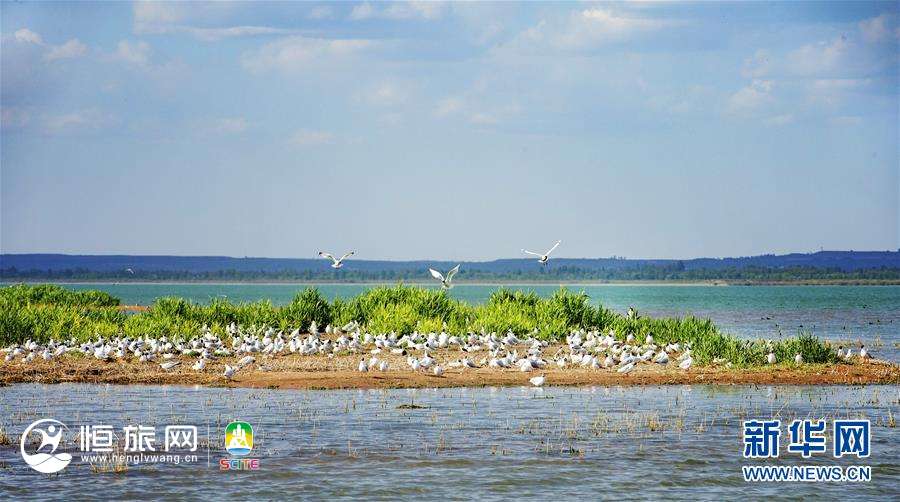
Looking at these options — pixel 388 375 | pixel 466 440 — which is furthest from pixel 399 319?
pixel 466 440

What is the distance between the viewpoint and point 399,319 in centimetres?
3806

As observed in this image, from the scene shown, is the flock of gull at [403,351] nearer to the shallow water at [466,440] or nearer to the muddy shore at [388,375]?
the muddy shore at [388,375]

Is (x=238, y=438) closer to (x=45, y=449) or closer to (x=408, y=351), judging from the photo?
(x=45, y=449)

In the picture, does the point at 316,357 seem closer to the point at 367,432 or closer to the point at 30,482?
the point at 367,432

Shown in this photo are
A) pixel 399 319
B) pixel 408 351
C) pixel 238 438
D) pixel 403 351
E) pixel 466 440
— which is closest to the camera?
pixel 238 438

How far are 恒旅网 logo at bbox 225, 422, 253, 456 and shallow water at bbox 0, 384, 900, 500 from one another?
184 mm

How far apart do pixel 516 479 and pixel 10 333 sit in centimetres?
2273

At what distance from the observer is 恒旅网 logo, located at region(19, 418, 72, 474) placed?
→ 18641 millimetres

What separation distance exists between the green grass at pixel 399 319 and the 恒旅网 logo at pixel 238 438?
15.9 m

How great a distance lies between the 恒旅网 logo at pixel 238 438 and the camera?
1992 centimetres

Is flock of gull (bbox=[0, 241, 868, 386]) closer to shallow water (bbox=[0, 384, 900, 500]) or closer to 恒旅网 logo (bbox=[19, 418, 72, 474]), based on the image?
shallow water (bbox=[0, 384, 900, 500])

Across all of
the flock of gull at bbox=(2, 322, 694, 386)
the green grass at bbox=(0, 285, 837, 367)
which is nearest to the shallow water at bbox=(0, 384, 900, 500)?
the flock of gull at bbox=(2, 322, 694, 386)

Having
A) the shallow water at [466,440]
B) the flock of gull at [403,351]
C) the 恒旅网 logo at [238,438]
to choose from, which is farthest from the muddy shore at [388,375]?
the 恒旅网 logo at [238,438]

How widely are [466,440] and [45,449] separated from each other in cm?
699
